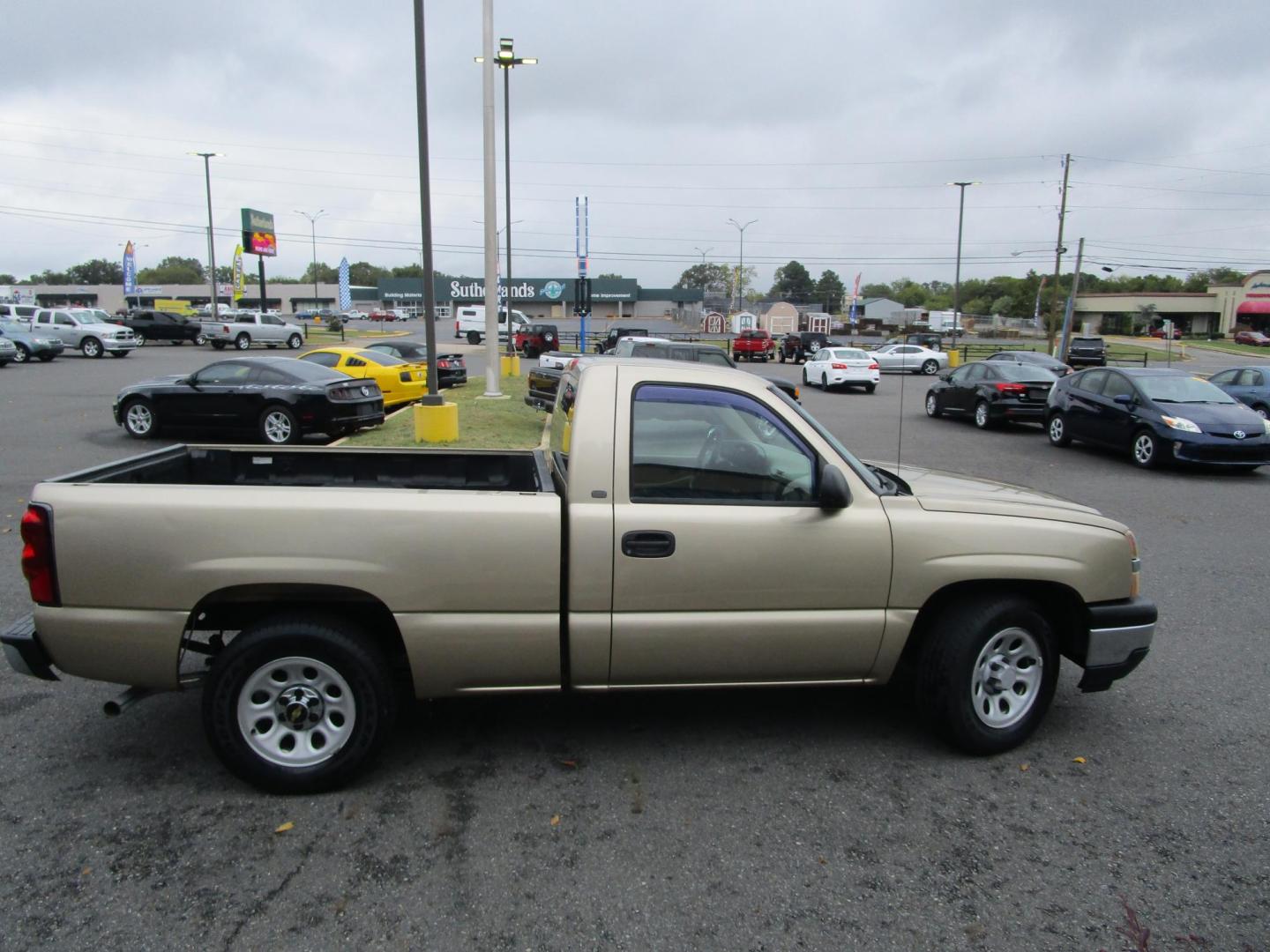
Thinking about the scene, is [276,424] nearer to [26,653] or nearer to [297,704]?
[26,653]

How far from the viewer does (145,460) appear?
4.40 m

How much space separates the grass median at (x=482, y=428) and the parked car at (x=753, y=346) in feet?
83.4

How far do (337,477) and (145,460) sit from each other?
3.13ft

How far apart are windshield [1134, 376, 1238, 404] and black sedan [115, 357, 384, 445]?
42.4 ft

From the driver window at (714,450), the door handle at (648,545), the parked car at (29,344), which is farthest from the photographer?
the parked car at (29,344)

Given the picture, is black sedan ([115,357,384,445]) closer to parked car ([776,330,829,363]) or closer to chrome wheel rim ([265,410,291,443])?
chrome wheel rim ([265,410,291,443])

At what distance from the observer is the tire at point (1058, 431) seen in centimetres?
1591

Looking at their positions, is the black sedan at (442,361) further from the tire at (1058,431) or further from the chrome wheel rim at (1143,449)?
the chrome wheel rim at (1143,449)

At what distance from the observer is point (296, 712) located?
11.7 feet

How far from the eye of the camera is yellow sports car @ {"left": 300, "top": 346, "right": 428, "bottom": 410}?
1927 centimetres

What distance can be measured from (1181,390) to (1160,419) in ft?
3.90

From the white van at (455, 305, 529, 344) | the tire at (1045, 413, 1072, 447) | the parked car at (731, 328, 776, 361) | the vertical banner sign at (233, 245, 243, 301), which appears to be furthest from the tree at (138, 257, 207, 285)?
the tire at (1045, 413, 1072, 447)

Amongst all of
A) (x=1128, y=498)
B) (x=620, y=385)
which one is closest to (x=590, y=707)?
(x=620, y=385)

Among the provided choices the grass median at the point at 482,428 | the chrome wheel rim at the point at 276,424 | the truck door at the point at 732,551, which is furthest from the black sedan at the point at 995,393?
the truck door at the point at 732,551
